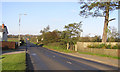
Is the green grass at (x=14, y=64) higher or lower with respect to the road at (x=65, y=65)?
higher

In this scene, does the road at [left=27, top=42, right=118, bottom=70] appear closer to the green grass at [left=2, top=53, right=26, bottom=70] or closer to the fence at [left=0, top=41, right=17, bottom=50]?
the green grass at [left=2, top=53, right=26, bottom=70]

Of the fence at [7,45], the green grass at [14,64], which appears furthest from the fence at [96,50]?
the fence at [7,45]

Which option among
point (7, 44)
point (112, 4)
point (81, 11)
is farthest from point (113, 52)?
point (7, 44)

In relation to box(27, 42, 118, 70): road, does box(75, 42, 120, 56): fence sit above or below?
above

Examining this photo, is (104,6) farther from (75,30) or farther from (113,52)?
(75,30)

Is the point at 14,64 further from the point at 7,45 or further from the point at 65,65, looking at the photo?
the point at 7,45

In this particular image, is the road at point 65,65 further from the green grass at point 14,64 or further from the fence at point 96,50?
the fence at point 96,50

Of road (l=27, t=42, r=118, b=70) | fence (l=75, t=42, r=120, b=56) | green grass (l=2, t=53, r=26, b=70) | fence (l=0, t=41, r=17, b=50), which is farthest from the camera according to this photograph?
fence (l=0, t=41, r=17, b=50)

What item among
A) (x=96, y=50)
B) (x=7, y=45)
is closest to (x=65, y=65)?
(x=96, y=50)

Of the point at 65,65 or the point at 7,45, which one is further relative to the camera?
the point at 7,45

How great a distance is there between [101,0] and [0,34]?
139 feet

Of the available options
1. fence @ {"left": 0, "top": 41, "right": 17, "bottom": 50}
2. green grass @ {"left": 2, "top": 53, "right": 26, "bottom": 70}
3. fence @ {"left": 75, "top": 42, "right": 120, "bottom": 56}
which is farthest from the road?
fence @ {"left": 0, "top": 41, "right": 17, "bottom": 50}

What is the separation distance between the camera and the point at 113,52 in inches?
866

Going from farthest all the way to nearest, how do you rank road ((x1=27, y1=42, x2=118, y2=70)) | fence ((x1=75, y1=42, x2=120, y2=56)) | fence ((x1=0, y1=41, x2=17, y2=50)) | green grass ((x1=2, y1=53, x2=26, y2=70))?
fence ((x1=0, y1=41, x2=17, y2=50)) < fence ((x1=75, y1=42, x2=120, y2=56)) < road ((x1=27, y1=42, x2=118, y2=70)) < green grass ((x1=2, y1=53, x2=26, y2=70))
